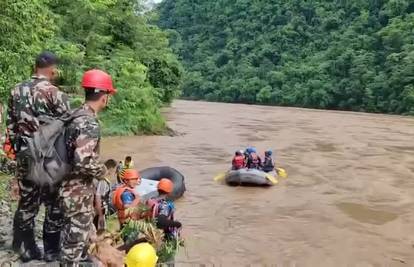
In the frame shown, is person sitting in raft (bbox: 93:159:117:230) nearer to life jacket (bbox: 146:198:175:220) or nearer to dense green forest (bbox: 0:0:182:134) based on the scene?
life jacket (bbox: 146:198:175:220)

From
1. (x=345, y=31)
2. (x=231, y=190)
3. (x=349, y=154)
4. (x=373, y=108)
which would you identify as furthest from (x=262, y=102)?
(x=231, y=190)

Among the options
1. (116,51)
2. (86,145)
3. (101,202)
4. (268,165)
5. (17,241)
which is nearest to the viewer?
(86,145)

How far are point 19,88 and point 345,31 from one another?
5690cm

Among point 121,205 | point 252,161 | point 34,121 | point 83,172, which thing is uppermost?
point 34,121

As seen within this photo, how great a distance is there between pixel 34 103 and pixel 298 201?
817 cm

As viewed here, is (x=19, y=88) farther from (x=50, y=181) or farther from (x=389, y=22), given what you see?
(x=389, y=22)

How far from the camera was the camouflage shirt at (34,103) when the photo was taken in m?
4.13

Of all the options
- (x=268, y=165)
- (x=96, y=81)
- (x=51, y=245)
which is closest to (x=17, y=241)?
(x=51, y=245)

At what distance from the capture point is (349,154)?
18734 mm

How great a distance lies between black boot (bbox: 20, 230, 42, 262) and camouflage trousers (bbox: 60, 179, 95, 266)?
1.74ft

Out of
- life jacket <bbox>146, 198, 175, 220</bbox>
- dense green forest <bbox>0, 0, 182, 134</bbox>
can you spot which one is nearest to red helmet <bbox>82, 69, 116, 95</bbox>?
life jacket <bbox>146, 198, 175, 220</bbox>

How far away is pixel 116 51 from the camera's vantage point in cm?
2078

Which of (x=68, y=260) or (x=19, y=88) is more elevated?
(x=19, y=88)

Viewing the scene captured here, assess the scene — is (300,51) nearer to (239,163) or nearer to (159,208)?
(239,163)
